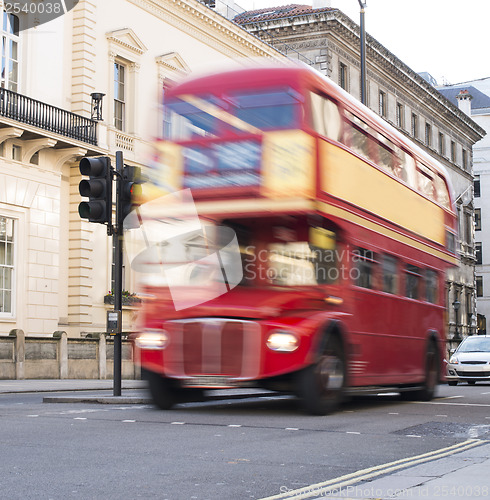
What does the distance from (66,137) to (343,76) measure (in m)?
24.3

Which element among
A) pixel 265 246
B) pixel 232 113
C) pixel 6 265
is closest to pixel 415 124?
pixel 6 265

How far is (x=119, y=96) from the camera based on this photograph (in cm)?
3244

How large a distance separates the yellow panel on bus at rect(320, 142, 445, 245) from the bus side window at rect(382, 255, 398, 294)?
0.63 m

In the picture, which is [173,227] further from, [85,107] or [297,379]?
[85,107]

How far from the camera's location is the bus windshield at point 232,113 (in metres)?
11.8

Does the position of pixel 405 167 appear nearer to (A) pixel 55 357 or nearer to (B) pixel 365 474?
(B) pixel 365 474

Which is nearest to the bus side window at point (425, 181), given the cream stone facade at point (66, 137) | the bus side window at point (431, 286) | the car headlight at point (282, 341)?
the bus side window at point (431, 286)

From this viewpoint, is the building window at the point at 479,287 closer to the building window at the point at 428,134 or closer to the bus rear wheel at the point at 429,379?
the building window at the point at 428,134

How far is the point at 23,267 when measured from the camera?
27484 mm

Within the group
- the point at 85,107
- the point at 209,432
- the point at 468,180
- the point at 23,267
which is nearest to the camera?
the point at 209,432

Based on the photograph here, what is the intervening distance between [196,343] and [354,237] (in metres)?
2.68

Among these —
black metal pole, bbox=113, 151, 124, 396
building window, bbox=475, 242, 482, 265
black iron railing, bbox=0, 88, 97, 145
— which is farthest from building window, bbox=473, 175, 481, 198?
black metal pole, bbox=113, 151, 124, 396

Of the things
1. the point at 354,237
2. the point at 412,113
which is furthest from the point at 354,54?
the point at 354,237

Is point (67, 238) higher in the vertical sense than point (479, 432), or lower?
higher
